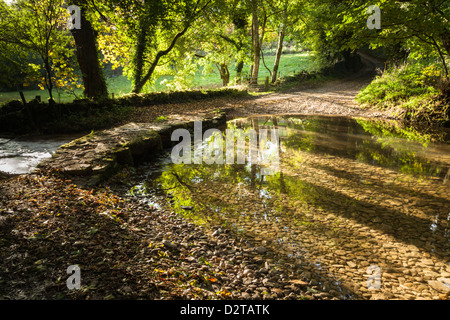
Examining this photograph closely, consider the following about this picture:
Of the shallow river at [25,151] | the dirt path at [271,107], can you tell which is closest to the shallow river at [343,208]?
the shallow river at [25,151]

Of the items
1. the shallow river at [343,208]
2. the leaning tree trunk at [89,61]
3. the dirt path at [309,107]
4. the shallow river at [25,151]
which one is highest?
the leaning tree trunk at [89,61]

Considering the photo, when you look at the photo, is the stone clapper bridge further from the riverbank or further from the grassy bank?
the grassy bank

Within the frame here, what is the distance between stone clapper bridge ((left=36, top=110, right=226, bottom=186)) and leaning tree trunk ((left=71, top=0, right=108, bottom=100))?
5.25 m

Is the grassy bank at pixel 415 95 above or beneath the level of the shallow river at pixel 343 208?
above

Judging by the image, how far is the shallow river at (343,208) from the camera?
2934mm

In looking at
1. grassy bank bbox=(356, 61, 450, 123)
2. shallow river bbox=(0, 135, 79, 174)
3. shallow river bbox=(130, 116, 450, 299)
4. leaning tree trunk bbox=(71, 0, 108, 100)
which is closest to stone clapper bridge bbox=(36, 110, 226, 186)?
shallow river bbox=(130, 116, 450, 299)

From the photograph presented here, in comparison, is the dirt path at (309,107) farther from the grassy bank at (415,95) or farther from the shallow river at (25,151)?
the shallow river at (25,151)

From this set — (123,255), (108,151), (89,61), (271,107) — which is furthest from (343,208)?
(89,61)

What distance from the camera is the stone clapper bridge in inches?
194

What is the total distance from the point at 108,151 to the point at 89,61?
8244 mm

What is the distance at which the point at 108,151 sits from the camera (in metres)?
5.72

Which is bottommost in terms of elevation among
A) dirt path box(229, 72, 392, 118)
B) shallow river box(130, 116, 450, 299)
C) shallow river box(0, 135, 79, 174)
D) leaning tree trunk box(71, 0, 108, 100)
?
shallow river box(130, 116, 450, 299)

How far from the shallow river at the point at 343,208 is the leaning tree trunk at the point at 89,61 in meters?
7.48

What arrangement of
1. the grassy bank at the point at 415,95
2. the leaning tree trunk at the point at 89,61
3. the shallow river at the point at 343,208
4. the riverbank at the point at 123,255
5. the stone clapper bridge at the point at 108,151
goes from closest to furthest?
the riverbank at the point at 123,255 < the shallow river at the point at 343,208 < the stone clapper bridge at the point at 108,151 < the grassy bank at the point at 415,95 < the leaning tree trunk at the point at 89,61
